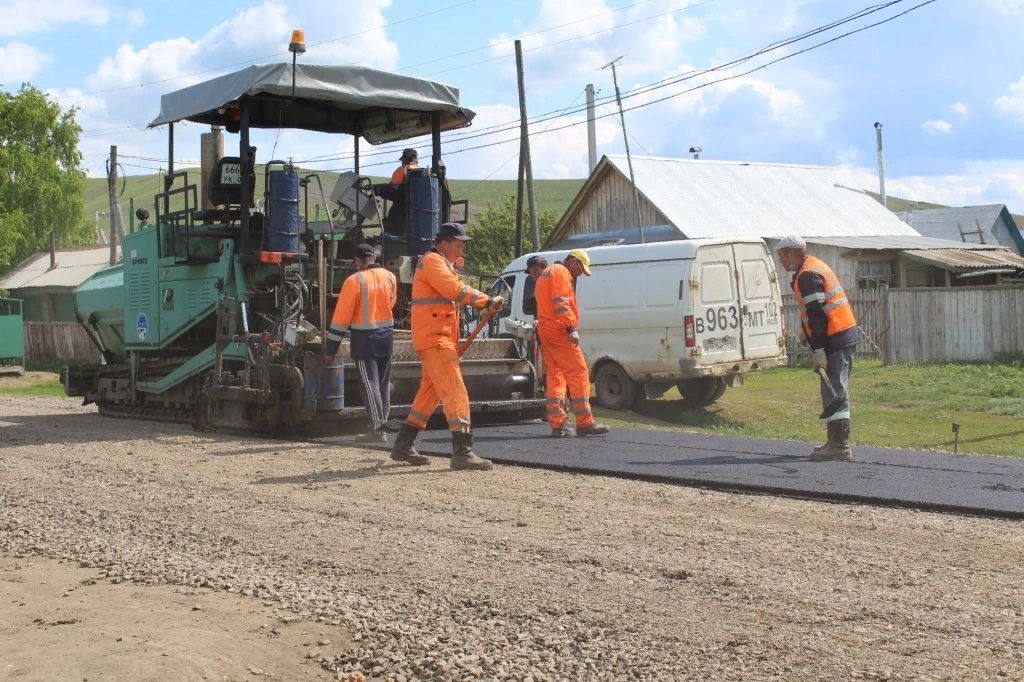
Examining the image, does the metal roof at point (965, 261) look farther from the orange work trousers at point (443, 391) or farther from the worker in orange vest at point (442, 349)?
the orange work trousers at point (443, 391)

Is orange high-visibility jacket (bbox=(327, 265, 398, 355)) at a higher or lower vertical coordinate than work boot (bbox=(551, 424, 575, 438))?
higher

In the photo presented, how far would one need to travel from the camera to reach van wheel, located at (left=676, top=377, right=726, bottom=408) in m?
17.8

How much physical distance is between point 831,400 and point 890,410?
9.87 metres

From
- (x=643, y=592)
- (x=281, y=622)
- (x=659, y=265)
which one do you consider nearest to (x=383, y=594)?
(x=281, y=622)

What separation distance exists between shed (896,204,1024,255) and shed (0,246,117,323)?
116 feet

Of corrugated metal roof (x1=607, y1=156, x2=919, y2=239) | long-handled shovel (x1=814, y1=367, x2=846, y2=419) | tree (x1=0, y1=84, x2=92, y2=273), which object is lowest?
long-handled shovel (x1=814, y1=367, x2=846, y2=419)

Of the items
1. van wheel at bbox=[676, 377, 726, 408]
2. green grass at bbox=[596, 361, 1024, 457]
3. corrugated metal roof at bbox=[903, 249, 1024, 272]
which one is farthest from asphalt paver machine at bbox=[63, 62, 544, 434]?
corrugated metal roof at bbox=[903, 249, 1024, 272]

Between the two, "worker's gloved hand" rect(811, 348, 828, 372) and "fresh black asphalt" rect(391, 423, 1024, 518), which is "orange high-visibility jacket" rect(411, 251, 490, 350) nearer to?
"fresh black asphalt" rect(391, 423, 1024, 518)

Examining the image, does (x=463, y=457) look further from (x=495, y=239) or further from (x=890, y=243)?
(x=495, y=239)

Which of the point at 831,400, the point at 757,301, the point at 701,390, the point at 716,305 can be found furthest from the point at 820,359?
the point at 701,390

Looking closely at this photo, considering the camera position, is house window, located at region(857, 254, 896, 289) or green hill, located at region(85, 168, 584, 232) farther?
green hill, located at region(85, 168, 584, 232)

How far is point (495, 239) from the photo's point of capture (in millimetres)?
48906

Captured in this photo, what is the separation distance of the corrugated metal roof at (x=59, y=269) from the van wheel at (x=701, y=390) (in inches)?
1360

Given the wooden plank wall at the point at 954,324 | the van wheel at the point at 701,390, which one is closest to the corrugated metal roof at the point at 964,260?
the wooden plank wall at the point at 954,324
